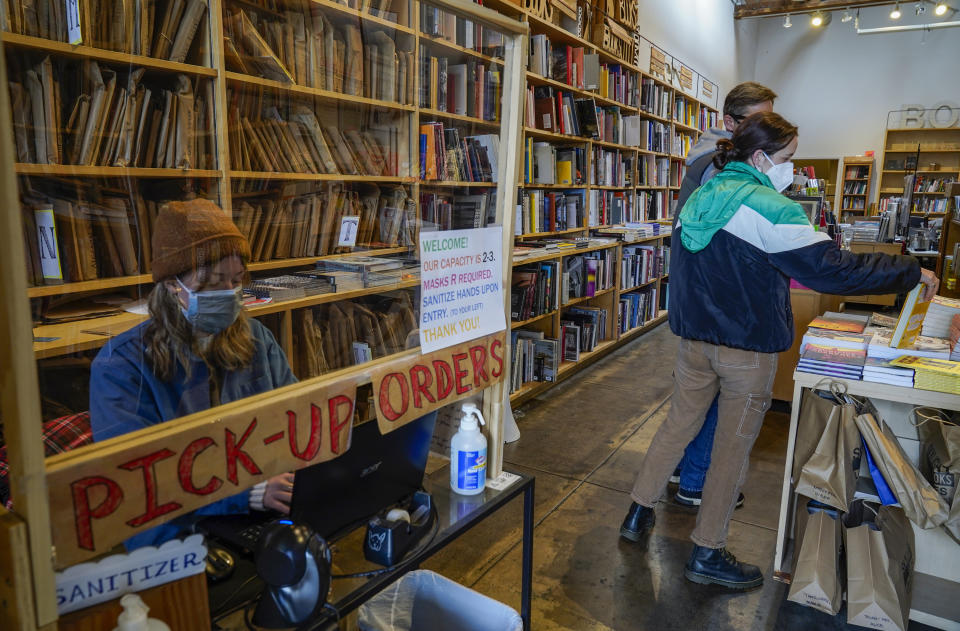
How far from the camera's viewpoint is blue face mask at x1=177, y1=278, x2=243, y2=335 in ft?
3.55

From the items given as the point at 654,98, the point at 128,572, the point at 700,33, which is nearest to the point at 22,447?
the point at 128,572

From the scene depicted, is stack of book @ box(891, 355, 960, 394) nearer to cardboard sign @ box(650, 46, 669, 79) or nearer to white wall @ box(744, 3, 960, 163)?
cardboard sign @ box(650, 46, 669, 79)

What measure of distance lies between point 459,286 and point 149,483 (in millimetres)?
616

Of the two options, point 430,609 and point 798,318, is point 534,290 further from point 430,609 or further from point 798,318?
point 430,609

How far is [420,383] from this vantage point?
111 centimetres

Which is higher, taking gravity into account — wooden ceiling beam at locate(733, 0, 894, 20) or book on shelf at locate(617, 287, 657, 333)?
wooden ceiling beam at locate(733, 0, 894, 20)

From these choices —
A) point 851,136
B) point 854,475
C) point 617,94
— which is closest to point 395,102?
point 854,475

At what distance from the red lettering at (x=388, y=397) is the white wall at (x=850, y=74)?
36.6 ft

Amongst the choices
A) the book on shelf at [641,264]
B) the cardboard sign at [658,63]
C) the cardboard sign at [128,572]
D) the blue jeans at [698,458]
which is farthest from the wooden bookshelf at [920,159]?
the cardboard sign at [128,572]

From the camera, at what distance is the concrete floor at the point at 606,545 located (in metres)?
1.90

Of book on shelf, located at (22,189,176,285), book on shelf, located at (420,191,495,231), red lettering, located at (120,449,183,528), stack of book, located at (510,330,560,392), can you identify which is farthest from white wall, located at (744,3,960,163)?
red lettering, located at (120,449,183,528)

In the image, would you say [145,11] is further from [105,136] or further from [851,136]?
[851,136]

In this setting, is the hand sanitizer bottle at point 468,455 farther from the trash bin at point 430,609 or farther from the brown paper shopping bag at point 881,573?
the brown paper shopping bag at point 881,573

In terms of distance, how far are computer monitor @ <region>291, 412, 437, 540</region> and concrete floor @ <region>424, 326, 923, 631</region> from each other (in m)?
1.01
